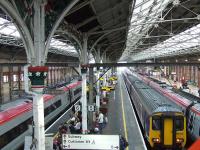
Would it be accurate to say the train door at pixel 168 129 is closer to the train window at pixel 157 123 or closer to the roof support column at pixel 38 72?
the train window at pixel 157 123

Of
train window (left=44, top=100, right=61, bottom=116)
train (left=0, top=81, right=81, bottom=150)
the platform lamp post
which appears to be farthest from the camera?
train window (left=44, top=100, right=61, bottom=116)

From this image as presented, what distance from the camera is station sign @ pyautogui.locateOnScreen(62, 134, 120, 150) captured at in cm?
816

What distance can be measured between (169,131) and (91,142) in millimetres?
5438

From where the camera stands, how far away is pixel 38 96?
7.84 m

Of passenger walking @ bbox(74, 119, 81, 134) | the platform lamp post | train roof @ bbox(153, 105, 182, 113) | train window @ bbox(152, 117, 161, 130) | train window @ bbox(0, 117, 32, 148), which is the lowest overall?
passenger walking @ bbox(74, 119, 81, 134)

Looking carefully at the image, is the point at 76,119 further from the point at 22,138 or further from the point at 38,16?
the point at 38,16

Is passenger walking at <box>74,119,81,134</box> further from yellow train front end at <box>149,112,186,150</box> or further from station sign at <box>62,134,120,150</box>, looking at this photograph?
station sign at <box>62,134,120,150</box>

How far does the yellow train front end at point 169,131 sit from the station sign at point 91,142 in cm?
490

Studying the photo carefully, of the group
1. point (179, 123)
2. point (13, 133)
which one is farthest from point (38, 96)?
point (179, 123)

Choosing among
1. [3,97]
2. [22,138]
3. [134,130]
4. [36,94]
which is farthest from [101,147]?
[3,97]

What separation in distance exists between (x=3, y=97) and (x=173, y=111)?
1757 centimetres

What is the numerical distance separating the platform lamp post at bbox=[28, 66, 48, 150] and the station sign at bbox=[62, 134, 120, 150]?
92 cm

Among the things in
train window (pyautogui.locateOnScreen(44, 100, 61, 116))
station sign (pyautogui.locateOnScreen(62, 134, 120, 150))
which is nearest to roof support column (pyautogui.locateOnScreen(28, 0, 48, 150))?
station sign (pyautogui.locateOnScreen(62, 134, 120, 150))

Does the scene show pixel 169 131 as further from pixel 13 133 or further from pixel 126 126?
pixel 13 133
